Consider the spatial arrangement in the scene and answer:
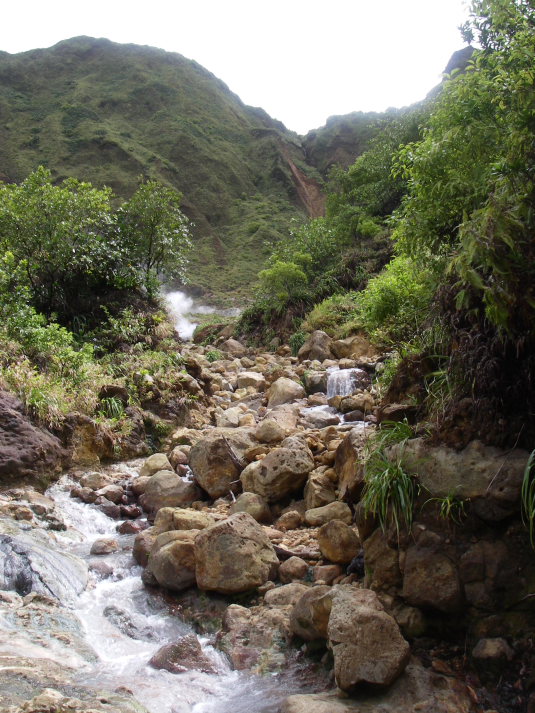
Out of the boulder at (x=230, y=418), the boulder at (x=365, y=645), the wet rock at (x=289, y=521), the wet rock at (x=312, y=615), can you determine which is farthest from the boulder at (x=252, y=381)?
the boulder at (x=365, y=645)

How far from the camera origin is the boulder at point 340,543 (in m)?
4.20

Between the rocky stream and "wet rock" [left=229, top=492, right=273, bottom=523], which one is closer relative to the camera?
the rocky stream

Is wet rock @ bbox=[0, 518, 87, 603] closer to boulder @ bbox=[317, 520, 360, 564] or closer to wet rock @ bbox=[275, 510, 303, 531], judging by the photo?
wet rock @ bbox=[275, 510, 303, 531]

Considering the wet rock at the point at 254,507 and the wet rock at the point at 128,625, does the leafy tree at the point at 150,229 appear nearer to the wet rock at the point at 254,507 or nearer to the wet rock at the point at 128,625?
the wet rock at the point at 254,507

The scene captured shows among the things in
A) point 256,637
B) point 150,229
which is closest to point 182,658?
point 256,637

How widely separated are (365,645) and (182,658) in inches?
58.8

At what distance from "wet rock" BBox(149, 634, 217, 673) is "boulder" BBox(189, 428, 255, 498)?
254 cm

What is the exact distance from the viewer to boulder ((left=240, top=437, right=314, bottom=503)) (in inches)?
221

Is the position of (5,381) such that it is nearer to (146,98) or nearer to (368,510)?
(368,510)

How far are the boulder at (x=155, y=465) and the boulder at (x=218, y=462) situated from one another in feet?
2.89

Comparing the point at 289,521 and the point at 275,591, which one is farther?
the point at 289,521

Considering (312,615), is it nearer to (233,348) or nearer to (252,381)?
(252,381)

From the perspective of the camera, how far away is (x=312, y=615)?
11.1 feet

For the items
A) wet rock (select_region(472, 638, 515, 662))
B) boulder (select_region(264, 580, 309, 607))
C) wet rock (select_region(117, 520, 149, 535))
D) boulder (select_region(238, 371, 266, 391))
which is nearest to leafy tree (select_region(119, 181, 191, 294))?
boulder (select_region(238, 371, 266, 391))
